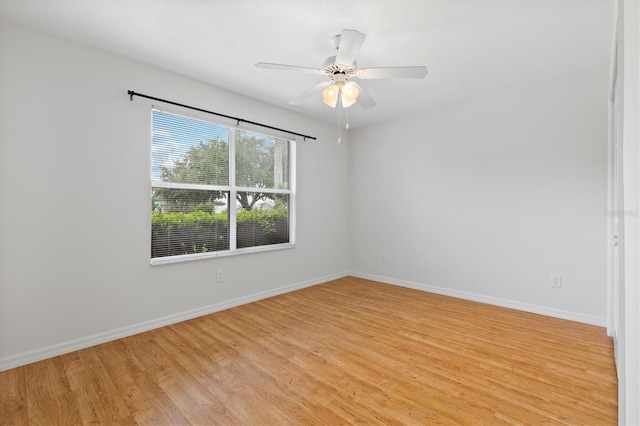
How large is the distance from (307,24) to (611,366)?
3347mm

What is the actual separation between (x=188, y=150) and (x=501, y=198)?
3.63 metres

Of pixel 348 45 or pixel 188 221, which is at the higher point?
pixel 348 45

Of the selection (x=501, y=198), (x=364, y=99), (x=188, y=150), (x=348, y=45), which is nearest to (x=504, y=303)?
(x=501, y=198)

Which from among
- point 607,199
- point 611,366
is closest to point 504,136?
point 607,199

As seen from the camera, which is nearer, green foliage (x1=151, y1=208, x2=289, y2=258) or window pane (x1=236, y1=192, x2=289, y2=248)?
green foliage (x1=151, y1=208, x2=289, y2=258)

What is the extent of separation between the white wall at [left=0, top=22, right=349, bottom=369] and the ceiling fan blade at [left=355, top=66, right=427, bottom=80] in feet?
6.08

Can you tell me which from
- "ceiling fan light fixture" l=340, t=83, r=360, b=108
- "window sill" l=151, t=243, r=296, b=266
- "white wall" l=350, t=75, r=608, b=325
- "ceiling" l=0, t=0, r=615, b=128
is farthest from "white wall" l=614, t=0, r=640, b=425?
"window sill" l=151, t=243, r=296, b=266

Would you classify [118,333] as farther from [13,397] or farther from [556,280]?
[556,280]

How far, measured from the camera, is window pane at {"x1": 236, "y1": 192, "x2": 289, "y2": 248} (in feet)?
11.9

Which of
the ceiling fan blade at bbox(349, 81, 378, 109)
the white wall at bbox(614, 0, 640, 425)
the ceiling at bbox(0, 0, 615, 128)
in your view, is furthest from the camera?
the ceiling fan blade at bbox(349, 81, 378, 109)

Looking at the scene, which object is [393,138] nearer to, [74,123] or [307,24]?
[307,24]

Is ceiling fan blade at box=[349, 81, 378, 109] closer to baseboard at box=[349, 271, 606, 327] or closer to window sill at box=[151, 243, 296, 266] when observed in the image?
window sill at box=[151, 243, 296, 266]

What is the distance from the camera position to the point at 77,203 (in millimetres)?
2379

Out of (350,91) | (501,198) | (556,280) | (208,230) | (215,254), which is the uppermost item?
(350,91)
